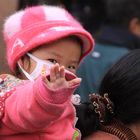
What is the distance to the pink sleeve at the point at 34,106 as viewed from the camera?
1.98 meters

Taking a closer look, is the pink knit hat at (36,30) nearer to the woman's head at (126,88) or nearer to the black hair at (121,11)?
the woman's head at (126,88)

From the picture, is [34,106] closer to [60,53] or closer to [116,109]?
[60,53]

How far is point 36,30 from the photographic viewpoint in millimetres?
2561

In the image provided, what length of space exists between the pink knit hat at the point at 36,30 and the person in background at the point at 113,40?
1057 mm

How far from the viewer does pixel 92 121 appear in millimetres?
2480

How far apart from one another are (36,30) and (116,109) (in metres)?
0.48

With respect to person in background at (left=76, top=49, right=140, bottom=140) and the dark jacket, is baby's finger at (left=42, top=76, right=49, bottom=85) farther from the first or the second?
the dark jacket

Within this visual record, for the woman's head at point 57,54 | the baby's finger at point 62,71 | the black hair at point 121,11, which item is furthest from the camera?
the black hair at point 121,11

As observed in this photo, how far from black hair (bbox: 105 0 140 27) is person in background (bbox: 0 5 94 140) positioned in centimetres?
207

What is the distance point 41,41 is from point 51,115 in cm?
52

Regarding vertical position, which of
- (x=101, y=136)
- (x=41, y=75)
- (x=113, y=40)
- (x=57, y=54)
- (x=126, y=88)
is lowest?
(x=113, y=40)

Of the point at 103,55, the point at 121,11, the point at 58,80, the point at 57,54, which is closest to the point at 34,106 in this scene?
the point at 58,80

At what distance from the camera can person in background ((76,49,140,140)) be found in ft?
8.11

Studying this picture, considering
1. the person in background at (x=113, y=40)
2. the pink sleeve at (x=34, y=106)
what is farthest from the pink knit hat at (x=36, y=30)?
the person in background at (x=113, y=40)
